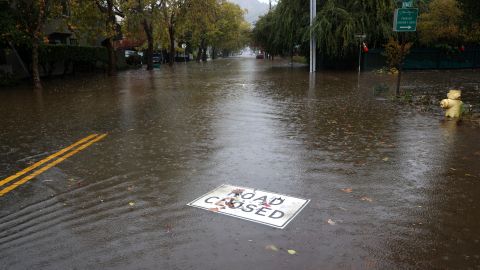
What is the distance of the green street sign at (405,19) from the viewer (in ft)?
44.2

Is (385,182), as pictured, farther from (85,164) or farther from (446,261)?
(85,164)

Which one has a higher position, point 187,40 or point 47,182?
point 187,40

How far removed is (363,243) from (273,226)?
2.98ft

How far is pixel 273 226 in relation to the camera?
4.38m

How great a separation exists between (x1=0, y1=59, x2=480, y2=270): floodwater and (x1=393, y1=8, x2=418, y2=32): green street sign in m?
3.87

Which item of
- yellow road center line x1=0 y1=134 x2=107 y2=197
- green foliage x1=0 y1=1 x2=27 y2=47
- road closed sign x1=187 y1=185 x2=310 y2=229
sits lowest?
road closed sign x1=187 y1=185 x2=310 y2=229

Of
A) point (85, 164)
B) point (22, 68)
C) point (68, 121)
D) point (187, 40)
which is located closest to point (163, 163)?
point (85, 164)

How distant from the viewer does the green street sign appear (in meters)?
13.5

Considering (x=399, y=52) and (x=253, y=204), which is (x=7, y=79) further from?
(x=253, y=204)

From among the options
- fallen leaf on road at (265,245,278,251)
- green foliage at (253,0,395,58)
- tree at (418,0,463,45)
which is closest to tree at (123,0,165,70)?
green foliage at (253,0,395,58)

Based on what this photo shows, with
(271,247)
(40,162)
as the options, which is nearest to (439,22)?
(40,162)

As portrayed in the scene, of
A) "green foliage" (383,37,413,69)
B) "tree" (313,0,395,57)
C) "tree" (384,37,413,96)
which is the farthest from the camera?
"tree" (313,0,395,57)

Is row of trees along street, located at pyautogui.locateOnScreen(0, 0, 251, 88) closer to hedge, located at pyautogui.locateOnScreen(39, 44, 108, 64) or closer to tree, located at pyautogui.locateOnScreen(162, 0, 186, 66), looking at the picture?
tree, located at pyautogui.locateOnScreen(162, 0, 186, 66)

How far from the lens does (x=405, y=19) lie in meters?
13.6
